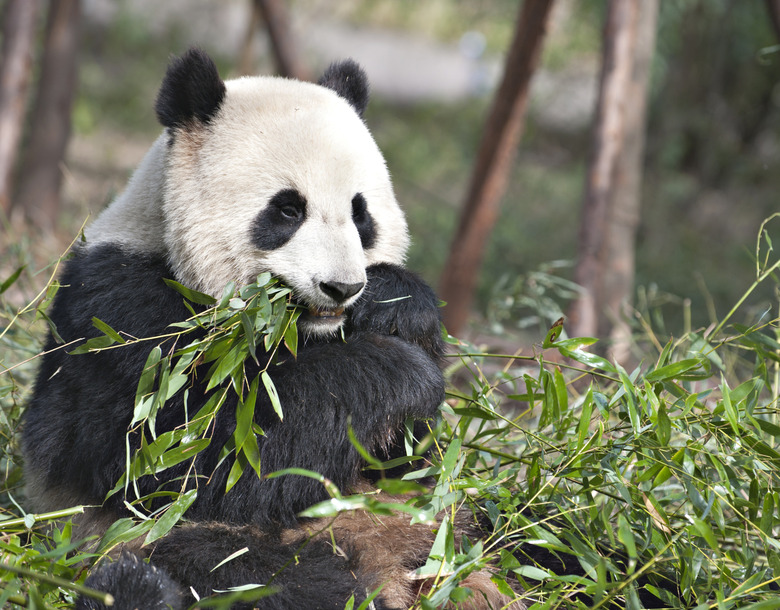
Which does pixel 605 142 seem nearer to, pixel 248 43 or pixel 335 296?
pixel 335 296

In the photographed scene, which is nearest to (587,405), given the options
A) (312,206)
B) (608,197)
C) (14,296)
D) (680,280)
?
(312,206)

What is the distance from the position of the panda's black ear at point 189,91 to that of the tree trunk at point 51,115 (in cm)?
505

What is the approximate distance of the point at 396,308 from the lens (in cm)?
245

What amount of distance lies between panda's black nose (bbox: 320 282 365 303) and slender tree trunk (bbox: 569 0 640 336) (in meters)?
2.48

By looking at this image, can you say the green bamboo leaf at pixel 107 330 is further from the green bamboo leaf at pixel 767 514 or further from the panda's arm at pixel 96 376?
the green bamboo leaf at pixel 767 514

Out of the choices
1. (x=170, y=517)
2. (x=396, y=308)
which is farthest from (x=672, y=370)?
(x=170, y=517)

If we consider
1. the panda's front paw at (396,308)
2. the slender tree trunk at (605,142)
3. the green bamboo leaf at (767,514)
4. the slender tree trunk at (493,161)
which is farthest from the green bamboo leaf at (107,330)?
the slender tree trunk at (493,161)

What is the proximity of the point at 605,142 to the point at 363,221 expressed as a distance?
251cm

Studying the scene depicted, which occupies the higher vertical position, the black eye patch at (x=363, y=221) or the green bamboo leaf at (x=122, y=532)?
the black eye patch at (x=363, y=221)

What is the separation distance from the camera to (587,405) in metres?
2.19

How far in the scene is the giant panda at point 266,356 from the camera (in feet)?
7.27

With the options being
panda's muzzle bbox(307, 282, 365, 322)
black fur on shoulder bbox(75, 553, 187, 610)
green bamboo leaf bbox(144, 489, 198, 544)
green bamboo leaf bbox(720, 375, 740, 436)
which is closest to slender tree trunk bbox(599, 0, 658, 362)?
green bamboo leaf bbox(720, 375, 740, 436)

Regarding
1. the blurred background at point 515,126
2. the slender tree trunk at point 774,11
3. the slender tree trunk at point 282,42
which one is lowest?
the blurred background at point 515,126

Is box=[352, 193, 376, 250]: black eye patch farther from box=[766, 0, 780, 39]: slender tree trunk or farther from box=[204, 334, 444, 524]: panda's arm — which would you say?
box=[766, 0, 780, 39]: slender tree trunk
